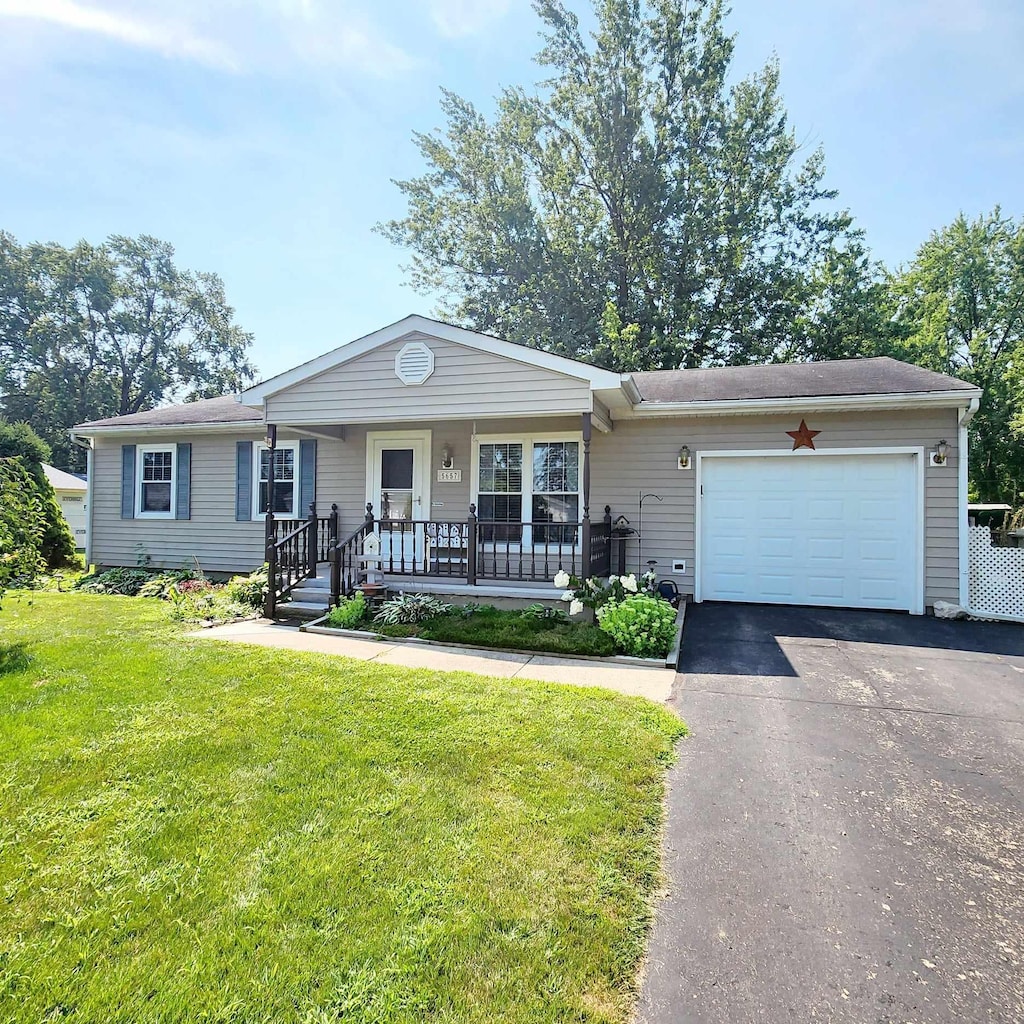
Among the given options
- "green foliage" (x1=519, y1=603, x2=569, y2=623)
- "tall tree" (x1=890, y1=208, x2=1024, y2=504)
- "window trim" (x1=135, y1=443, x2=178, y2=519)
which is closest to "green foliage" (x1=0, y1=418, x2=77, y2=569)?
"window trim" (x1=135, y1=443, x2=178, y2=519)

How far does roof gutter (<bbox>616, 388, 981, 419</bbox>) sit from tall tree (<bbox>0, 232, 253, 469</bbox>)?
3448 centimetres

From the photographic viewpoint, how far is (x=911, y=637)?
255 inches

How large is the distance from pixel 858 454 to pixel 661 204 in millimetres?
15066

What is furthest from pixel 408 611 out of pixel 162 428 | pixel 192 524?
pixel 162 428

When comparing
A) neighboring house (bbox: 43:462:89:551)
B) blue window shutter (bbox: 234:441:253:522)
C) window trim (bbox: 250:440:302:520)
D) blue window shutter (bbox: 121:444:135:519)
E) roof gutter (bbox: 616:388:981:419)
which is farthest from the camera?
neighboring house (bbox: 43:462:89:551)

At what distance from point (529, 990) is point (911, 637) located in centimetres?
657

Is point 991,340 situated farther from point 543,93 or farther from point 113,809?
point 113,809

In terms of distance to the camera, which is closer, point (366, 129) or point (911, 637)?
point (911, 637)

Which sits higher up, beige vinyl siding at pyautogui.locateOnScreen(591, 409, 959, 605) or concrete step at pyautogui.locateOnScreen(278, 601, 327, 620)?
beige vinyl siding at pyautogui.locateOnScreen(591, 409, 959, 605)

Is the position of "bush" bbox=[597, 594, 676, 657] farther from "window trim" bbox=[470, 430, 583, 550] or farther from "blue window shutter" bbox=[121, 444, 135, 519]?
"blue window shutter" bbox=[121, 444, 135, 519]

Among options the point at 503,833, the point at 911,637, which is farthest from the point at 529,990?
the point at 911,637

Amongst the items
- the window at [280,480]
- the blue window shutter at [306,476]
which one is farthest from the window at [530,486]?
the window at [280,480]

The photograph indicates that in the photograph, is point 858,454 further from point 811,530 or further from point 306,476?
point 306,476

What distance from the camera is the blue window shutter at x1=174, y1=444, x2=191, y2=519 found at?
11.1m
